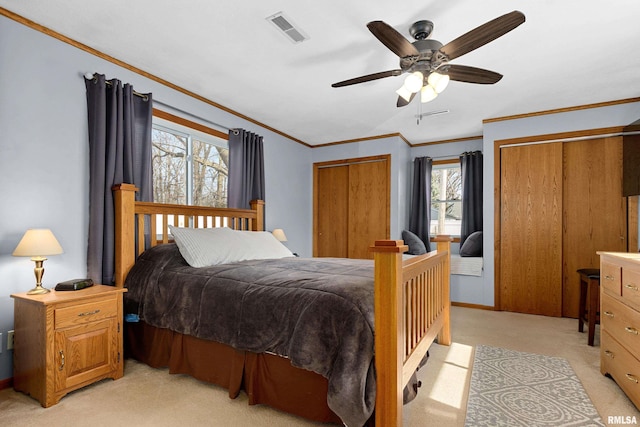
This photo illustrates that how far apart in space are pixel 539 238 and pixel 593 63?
6.60 ft

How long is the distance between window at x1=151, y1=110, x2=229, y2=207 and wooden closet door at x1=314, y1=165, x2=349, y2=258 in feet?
6.64

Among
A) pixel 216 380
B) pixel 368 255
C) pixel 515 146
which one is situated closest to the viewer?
pixel 216 380

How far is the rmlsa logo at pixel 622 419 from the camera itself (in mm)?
1728

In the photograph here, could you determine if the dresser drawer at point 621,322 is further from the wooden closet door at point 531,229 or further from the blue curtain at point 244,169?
the blue curtain at point 244,169

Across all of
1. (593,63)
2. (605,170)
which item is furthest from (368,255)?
(593,63)

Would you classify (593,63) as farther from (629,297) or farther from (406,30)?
Result: (629,297)

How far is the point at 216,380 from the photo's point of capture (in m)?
2.11

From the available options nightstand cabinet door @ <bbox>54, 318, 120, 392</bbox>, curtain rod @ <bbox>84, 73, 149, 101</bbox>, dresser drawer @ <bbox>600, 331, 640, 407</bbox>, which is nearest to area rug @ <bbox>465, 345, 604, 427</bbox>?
dresser drawer @ <bbox>600, 331, 640, 407</bbox>

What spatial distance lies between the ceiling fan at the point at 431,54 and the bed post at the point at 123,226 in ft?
6.50

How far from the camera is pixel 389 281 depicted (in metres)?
1.45

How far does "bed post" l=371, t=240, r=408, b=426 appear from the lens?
4.75ft

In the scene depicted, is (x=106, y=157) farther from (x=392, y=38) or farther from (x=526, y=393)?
(x=526, y=393)

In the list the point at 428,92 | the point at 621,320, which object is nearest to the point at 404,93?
the point at 428,92

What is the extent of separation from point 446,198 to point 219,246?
12.7 ft
